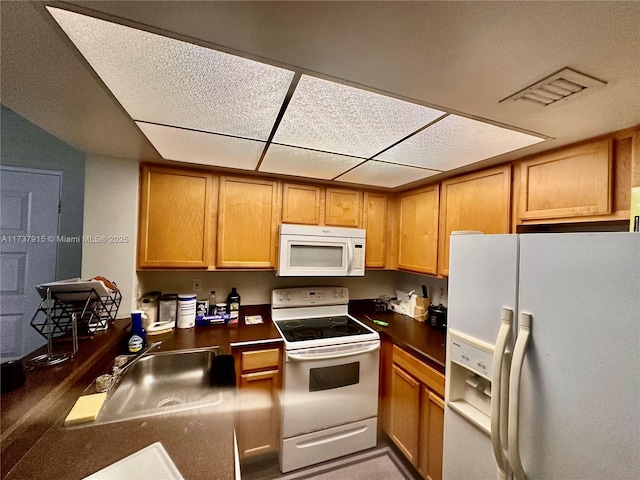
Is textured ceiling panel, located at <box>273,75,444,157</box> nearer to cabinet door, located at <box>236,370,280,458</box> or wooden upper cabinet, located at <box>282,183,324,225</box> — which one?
wooden upper cabinet, located at <box>282,183,324,225</box>

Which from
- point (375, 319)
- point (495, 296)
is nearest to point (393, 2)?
point (495, 296)

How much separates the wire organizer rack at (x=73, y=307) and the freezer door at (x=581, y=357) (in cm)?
193

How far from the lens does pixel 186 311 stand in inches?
76.8

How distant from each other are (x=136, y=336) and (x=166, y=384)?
0.34 meters

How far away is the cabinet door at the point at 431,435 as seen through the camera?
1489mm

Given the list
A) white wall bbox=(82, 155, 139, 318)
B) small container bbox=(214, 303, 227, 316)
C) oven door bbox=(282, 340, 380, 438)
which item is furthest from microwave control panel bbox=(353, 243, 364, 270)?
white wall bbox=(82, 155, 139, 318)

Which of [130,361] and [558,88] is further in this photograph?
[130,361]

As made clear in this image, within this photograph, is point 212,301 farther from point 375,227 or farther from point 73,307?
point 375,227

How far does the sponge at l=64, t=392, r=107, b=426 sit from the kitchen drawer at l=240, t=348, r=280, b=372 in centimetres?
78

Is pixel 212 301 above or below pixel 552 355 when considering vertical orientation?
below

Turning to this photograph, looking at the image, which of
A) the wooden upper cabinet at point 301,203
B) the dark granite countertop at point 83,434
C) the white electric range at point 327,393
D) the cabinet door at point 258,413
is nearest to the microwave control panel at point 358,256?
the wooden upper cabinet at point 301,203

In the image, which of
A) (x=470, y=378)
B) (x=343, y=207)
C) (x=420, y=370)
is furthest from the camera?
(x=343, y=207)

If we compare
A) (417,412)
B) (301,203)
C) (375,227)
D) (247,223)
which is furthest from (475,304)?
(247,223)

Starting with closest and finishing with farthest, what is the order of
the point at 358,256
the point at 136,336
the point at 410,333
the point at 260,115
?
the point at 260,115 < the point at 136,336 < the point at 410,333 < the point at 358,256
